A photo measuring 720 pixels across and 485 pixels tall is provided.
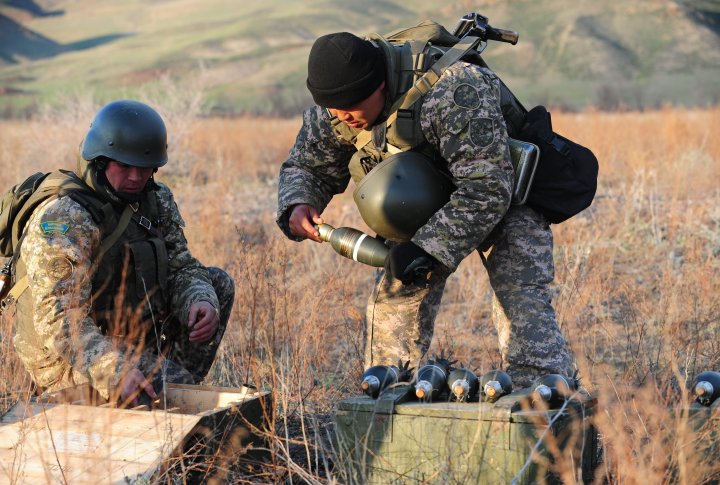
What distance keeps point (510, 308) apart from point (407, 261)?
680mm

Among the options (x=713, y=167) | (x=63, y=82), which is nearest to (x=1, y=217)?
(x=713, y=167)

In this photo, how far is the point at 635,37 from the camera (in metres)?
65.8

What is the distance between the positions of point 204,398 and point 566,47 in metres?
63.4

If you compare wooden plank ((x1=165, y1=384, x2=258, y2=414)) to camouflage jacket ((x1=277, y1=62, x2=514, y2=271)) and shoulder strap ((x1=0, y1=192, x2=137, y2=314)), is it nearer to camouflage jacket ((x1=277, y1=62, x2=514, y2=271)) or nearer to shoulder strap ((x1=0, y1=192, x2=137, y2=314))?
shoulder strap ((x1=0, y1=192, x2=137, y2=314))

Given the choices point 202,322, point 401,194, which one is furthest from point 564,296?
point 202,322

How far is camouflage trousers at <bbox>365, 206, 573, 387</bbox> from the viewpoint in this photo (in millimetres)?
4383

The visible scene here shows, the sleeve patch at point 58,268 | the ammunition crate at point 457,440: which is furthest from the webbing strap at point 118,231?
the ammunition crate at point 457,440

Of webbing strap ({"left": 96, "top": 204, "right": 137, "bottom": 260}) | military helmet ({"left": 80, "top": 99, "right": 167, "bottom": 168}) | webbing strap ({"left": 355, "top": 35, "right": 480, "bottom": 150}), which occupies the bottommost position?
webbing strap ({"left": 96, "top": 204, "right": 137, "bottom": 260})

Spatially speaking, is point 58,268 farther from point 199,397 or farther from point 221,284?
point 221,284

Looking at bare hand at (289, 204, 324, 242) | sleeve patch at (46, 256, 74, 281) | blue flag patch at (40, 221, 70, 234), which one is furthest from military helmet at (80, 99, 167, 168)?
bare hand at (289, 204, 324, 242)

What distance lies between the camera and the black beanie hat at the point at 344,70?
4113 millimetres

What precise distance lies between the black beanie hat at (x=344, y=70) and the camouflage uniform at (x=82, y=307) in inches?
45.2

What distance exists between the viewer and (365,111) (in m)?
4.29

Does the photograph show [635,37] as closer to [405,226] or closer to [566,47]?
[566,47]
